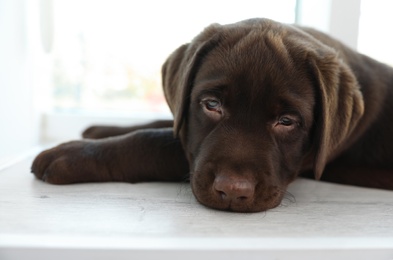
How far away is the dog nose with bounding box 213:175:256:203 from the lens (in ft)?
4.84

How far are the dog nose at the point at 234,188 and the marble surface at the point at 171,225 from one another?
0.06 meters

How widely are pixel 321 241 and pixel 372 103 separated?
959 millimetres

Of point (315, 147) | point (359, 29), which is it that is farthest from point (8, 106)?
point (359, 29)

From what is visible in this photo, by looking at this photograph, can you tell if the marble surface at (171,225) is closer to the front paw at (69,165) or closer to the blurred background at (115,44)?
the front paw at (69,165)

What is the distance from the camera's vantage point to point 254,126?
164 centimetres

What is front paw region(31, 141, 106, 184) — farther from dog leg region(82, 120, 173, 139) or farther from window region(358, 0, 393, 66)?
window region(358, 0, 393, 66)

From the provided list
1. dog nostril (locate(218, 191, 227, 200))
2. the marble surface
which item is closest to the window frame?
the marble surface

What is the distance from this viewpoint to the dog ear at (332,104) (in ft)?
5.66

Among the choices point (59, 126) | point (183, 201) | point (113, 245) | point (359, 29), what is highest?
point (359, 29)

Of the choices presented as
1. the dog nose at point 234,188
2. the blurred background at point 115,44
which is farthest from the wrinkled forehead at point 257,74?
the blurred background at point 115,44

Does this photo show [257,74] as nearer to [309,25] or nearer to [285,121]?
[285,121]

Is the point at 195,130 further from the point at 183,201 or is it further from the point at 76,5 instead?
the point at 76,5

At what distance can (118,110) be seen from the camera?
3.33m

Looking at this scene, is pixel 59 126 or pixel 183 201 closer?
pixel 183 201
